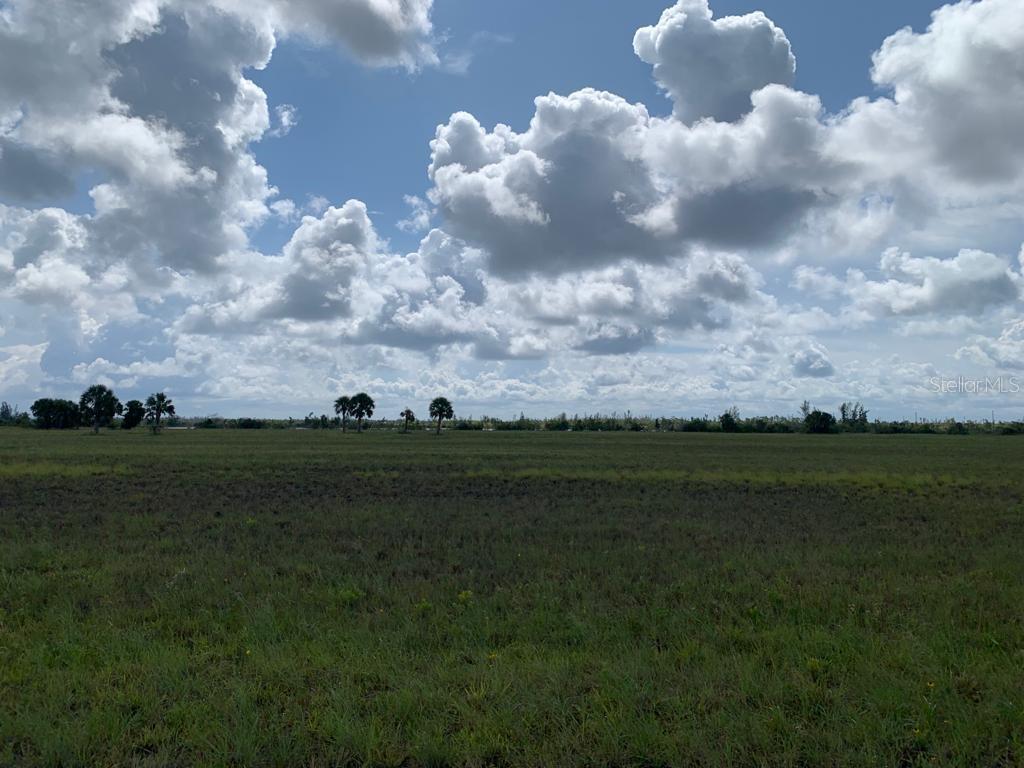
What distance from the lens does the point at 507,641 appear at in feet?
31.8

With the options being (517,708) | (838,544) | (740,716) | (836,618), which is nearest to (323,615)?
(517,708)

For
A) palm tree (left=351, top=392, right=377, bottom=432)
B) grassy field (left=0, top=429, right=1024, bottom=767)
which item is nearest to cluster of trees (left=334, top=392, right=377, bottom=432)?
palm tree (left=351, top=392, right=377, bottom=432)

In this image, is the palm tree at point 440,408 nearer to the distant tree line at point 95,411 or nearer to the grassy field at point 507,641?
the distant tree line at point 95,411

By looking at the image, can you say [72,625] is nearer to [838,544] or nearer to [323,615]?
[323,615]

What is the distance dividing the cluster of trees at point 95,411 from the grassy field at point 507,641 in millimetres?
147954

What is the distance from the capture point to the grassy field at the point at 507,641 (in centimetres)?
659

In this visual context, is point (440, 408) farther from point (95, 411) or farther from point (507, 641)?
point (507, 641)

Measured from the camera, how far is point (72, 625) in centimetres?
1013

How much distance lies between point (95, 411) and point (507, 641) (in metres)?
168

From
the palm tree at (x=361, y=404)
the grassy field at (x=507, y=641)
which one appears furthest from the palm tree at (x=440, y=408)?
the grassy field at (x=507, y=641)

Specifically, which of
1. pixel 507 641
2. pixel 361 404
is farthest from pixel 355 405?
pixel 507 641

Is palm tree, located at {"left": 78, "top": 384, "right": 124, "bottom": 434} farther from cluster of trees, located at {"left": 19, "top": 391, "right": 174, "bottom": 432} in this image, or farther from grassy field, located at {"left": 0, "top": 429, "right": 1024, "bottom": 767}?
grassy field, located at {"left": 0, "top": 429, "right": 1024, "bottom": 767}

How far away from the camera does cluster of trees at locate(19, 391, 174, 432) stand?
148 meters

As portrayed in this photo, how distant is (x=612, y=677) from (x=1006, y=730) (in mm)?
4117
